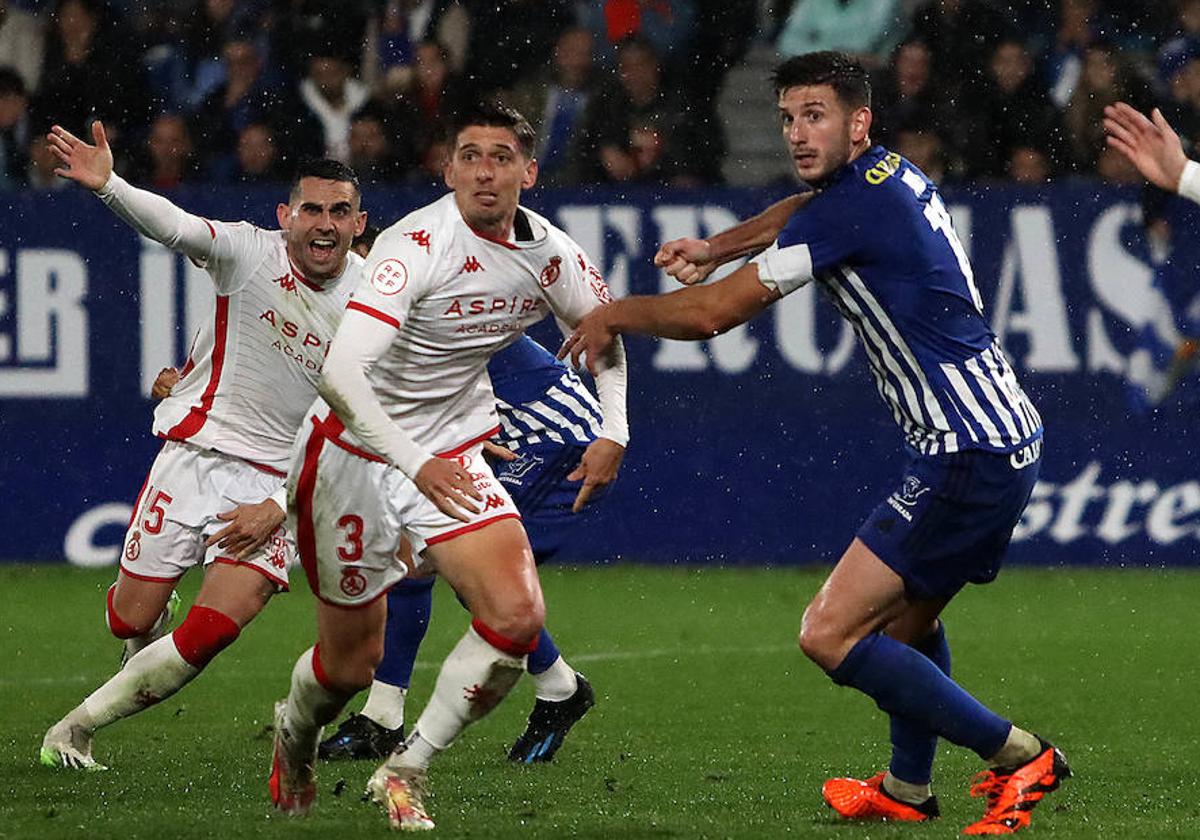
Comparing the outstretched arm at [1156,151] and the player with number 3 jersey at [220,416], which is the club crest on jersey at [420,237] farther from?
the outstretched arm at [1156,151]

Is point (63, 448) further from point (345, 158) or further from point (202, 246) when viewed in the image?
point (202, 246)

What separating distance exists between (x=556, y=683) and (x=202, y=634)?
137cm

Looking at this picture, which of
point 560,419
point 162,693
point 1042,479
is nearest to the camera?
point 162,693

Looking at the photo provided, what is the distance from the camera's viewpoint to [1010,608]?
11.9 m

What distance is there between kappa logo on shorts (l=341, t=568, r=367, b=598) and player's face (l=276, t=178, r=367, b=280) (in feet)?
4.82

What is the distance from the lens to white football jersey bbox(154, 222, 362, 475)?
780 centimetres

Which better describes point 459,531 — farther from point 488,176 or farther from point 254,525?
point 488,176

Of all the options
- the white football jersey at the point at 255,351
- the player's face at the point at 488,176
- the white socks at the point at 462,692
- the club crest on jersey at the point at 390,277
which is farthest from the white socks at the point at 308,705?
the white football jersey at the point at 255,351

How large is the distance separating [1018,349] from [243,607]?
6630 millimetres

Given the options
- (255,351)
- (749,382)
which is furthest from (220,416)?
(749,382)

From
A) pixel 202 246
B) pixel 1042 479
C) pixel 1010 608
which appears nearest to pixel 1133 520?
pixel 1042 479

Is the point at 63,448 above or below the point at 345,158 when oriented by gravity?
below

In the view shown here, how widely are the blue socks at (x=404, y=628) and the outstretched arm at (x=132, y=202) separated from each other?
1.45 m

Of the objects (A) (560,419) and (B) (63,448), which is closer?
(A) (560,419)
